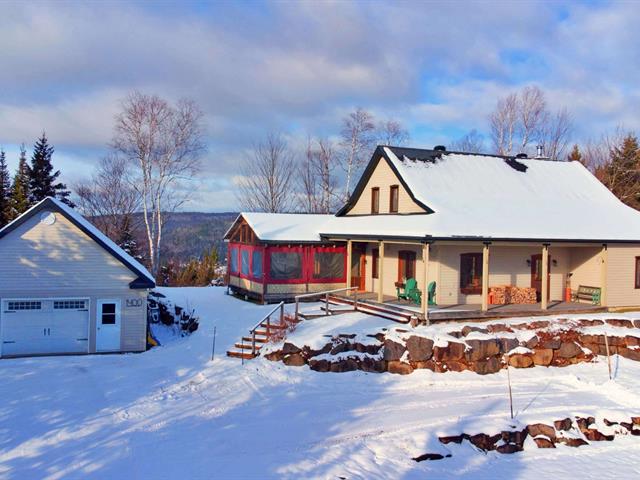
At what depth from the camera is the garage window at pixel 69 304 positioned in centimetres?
1717

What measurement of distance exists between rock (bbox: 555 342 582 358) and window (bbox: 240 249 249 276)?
13.9 metres

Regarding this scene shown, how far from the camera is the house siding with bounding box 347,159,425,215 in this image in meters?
21.0

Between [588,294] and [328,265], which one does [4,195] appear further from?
[588,294]

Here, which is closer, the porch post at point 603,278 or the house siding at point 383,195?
the porch post at point 603,278

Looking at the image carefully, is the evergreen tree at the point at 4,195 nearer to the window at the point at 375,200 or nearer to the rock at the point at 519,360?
the window at the point at 375,200

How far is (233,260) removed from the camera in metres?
27.9

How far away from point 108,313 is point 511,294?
1408cm

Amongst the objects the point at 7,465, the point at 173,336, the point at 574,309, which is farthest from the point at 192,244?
the point at 7,465

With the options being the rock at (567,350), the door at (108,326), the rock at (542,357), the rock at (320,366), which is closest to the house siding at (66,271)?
the door at (108,326)

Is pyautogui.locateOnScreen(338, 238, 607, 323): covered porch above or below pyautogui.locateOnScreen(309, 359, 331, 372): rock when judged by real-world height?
above

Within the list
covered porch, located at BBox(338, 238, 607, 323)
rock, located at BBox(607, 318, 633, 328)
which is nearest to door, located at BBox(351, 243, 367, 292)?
covered porch, located at BBox(338, 238, 607, 323)

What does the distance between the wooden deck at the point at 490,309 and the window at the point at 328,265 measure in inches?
138

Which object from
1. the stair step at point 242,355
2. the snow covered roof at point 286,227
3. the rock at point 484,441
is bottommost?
the rock at point 484,441

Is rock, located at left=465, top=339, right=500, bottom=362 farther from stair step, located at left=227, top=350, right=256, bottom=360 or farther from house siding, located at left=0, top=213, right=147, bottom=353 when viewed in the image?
house siding, located at left=0, top=213, right=147, bottom=353
